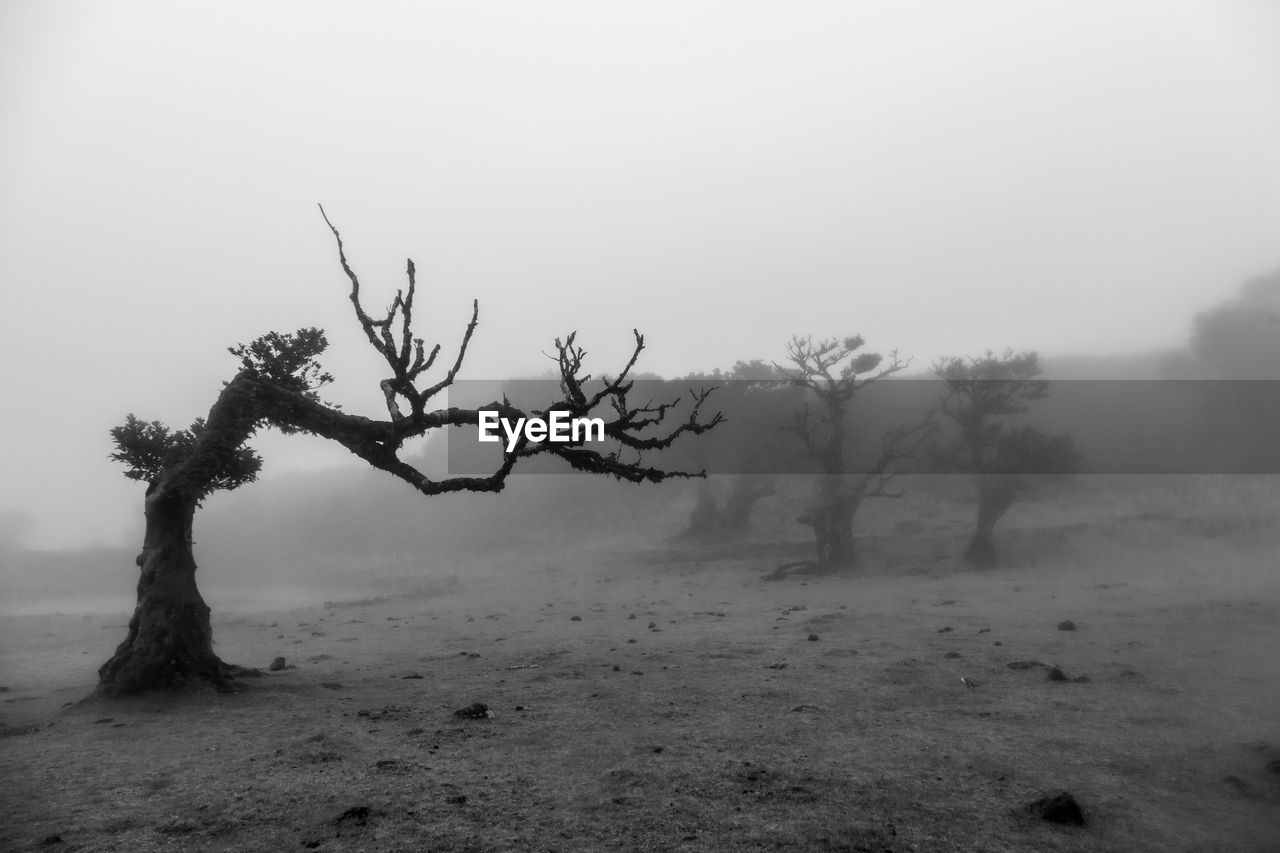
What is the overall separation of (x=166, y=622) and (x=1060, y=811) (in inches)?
424

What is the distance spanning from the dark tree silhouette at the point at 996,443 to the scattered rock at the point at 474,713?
81.5 feet

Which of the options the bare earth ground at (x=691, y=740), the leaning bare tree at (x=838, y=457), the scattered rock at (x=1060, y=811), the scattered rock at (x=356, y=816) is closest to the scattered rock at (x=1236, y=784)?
the bare earth ground at (x=691, y=740)

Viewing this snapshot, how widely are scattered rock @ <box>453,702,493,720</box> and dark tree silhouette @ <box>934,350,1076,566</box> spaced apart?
81.5ft

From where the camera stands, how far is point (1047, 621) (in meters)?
14.3

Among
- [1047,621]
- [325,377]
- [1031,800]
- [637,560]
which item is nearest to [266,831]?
[1031,800]

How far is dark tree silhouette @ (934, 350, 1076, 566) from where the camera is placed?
28703mm

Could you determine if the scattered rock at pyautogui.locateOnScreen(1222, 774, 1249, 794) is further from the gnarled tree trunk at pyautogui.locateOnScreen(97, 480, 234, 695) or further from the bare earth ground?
the gnarled tree trunk at pyautogui.locateOnScreen(97, 480, 234, 695)

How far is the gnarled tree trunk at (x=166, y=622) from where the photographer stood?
31.3ft

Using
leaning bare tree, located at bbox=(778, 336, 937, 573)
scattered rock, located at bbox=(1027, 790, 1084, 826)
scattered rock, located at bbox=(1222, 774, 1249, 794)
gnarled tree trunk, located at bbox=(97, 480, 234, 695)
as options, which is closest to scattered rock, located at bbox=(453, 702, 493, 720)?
gnarled tree trunk, located at bbox=(97, 480, 234, 695)

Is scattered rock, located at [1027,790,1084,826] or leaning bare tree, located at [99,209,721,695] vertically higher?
leaning bare tree, located at [99,209,721,695]

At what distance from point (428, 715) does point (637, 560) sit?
2848 centimetres

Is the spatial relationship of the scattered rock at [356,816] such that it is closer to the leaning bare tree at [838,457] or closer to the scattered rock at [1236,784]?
the scattered rock at [1236,784]

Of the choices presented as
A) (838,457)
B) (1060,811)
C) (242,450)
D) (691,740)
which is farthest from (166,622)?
(838,457)

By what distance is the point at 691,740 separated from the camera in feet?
23.5
